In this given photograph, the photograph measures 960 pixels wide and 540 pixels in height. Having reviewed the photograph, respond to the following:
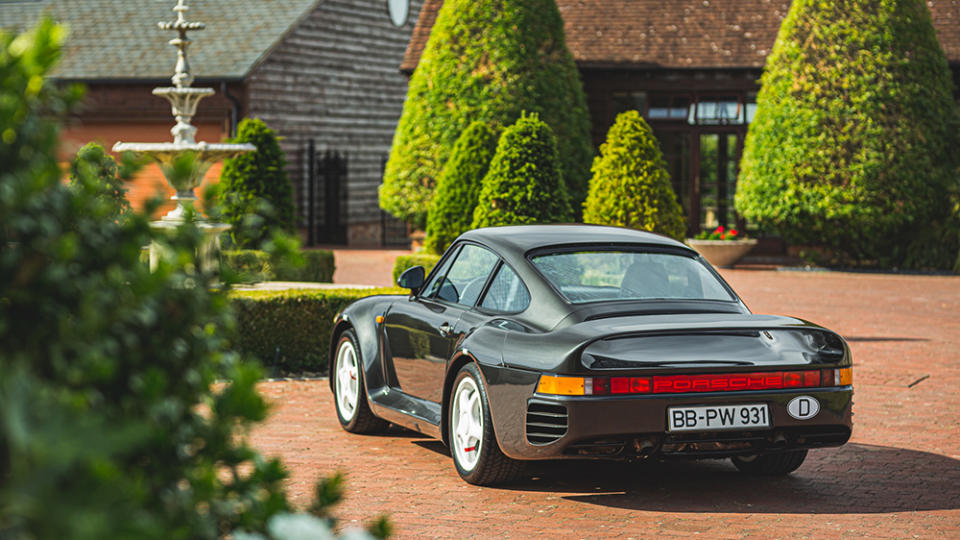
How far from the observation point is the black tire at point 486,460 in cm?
673

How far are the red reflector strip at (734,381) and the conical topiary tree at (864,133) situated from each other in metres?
17.5

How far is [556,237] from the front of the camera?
→ 7461mm

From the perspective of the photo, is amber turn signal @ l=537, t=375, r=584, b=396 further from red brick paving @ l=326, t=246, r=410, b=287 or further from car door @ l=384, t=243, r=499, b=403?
red brick paving @ l=326, t=246, r=410, b=287

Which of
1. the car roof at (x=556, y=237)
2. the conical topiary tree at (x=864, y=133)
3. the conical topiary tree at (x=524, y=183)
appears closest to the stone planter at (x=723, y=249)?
the conical topiary tree at (x=864, y=133)

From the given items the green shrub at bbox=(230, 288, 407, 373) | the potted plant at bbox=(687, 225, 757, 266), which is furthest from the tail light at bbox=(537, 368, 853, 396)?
the potted plant at bbox=(687, 225, 757, 266)

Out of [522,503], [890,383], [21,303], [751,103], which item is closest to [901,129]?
[751,103]

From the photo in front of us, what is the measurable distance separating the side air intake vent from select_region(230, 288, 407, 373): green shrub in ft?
17.4

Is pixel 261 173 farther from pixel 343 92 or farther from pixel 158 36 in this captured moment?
pixel 343 92

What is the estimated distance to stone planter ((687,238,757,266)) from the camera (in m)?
24.3

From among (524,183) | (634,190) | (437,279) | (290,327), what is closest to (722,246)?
(634,190)

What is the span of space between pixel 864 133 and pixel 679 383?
59.7 feet

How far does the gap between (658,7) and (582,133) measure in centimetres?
429

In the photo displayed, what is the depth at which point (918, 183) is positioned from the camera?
76.1 ft

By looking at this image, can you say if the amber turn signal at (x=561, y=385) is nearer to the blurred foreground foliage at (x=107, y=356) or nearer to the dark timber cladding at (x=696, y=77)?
the blurred foreground foliage at (x=107, y=356)
